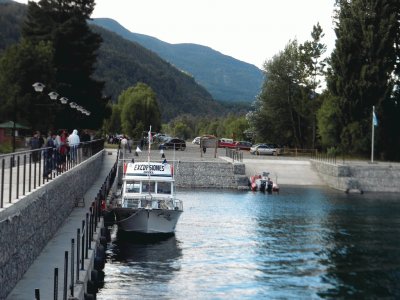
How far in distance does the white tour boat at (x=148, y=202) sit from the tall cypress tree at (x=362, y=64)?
1822 inches

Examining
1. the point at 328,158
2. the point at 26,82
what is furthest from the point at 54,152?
the point at 328,158

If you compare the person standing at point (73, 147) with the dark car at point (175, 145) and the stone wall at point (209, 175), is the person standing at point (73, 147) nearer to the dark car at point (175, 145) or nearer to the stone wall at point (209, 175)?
the stone wall at point (209, 175)

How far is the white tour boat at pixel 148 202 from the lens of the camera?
3612 cm

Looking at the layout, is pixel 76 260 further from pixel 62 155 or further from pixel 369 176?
pixel 369 176

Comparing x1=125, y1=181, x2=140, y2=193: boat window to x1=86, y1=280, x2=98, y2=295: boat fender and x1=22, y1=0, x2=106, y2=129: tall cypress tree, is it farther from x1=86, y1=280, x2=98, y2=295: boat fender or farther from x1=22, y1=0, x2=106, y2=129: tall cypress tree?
x1=22, y1=0, x2=106, y2=129: tall cypress tree

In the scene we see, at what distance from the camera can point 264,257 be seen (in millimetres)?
32156

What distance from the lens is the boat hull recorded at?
36.1m

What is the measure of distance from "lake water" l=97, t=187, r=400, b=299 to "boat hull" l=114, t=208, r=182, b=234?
0.87 meters

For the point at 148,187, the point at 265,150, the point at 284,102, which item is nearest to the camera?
the point at 148,187

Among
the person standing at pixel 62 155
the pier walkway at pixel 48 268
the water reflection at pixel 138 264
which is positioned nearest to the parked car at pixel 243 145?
the water reflection at pixel 138 264

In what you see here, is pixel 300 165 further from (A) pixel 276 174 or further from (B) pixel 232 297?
(B) pixel 232 297

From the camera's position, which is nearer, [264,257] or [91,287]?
[91,287]

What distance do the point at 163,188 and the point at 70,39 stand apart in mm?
42815

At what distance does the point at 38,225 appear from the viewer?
72.5 ft
